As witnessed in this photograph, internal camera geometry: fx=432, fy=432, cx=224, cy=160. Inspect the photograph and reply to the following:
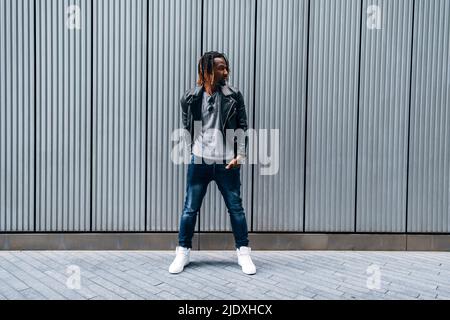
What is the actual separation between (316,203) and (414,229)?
1.33 metres

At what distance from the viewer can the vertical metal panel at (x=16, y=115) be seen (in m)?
5.29

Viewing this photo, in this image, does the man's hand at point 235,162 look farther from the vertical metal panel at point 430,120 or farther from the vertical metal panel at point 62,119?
the vertical metal panel at point 430,120

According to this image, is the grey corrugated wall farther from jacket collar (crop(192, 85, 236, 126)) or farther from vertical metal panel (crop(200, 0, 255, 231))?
jacket collar (crop(192, 85, 236, 126))

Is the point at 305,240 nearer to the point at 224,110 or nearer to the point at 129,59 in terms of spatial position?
the point at 224,110

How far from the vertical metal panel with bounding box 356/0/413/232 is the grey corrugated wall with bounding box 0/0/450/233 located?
0.01 meters

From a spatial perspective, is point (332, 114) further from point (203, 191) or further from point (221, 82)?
point (203, 191)

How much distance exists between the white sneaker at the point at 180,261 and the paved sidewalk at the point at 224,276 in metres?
0.08

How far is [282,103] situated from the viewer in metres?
5.46

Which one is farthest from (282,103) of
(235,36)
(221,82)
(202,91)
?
(202,91)

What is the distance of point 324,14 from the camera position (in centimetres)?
Result: 544

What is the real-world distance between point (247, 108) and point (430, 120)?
2353mm

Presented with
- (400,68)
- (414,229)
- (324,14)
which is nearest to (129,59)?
(324,14)
